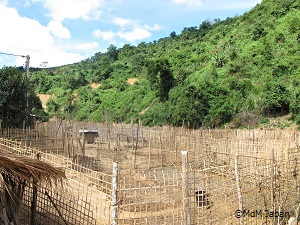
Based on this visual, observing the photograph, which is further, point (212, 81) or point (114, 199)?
point (212, 81)

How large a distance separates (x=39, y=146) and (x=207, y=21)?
4127 cm

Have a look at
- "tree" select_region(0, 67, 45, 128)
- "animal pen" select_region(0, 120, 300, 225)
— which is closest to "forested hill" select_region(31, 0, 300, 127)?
"tree" select_region(0, 67, 45, 128)

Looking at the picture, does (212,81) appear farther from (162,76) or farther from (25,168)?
(25,168)

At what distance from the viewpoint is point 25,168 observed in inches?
175

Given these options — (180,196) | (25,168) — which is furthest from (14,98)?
(25,168)

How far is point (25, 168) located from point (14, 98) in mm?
11857

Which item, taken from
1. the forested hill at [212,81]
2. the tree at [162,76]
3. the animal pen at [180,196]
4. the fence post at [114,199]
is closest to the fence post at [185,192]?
the animal pen at [180,196]

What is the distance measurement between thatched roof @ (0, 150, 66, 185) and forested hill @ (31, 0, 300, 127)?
581 inches

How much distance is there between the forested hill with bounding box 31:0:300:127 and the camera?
23.1 metres

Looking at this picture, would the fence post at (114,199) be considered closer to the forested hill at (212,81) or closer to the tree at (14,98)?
the tree at (14,98)

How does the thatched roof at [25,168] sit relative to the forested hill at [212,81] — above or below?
below

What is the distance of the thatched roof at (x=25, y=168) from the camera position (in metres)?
4.29

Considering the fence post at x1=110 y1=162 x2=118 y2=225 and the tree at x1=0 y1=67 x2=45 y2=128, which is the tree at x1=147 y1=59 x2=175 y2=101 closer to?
the tree at x1=0 y1=67 x2=45 y2=128

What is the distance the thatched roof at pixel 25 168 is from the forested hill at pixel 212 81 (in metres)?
14.8
